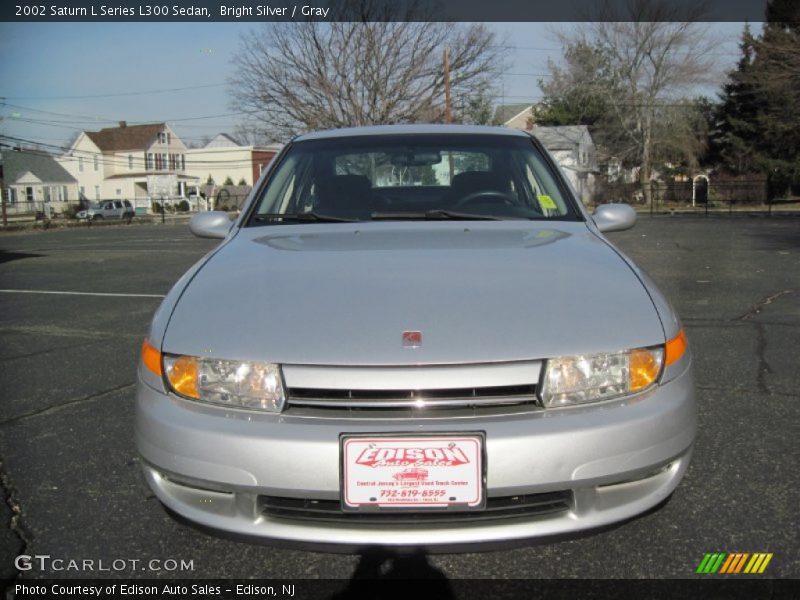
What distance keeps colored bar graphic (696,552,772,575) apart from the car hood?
0.77 m

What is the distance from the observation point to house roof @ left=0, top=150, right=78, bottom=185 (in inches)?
2534

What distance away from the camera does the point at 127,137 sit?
69625 millimetres

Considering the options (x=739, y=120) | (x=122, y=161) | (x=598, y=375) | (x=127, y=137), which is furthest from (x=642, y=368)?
(x=127, y=137)

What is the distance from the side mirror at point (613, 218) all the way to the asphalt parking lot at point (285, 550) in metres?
1.05

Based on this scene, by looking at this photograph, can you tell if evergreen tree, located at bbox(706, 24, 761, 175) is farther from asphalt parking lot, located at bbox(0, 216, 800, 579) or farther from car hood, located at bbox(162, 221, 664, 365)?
car hood, located at bbox(162, 221, 664, 365)

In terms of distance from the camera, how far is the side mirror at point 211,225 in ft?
11.4

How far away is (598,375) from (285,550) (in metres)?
1.19

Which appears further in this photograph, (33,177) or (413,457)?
(33,177)

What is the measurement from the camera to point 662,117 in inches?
1785

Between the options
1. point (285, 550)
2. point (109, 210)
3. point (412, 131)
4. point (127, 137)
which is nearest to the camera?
point (285, 550)

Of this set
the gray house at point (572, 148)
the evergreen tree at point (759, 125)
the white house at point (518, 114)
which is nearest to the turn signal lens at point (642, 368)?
the evergreen tree at point (759, 125)

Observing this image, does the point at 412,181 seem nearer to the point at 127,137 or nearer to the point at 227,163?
the point at 227,163

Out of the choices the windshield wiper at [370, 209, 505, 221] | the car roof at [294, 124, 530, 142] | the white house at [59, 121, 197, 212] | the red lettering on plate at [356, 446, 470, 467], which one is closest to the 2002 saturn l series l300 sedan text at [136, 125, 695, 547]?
the red lettering on plate at [356, 446, 470, 467]

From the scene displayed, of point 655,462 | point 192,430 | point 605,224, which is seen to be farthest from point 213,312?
point 605,224
